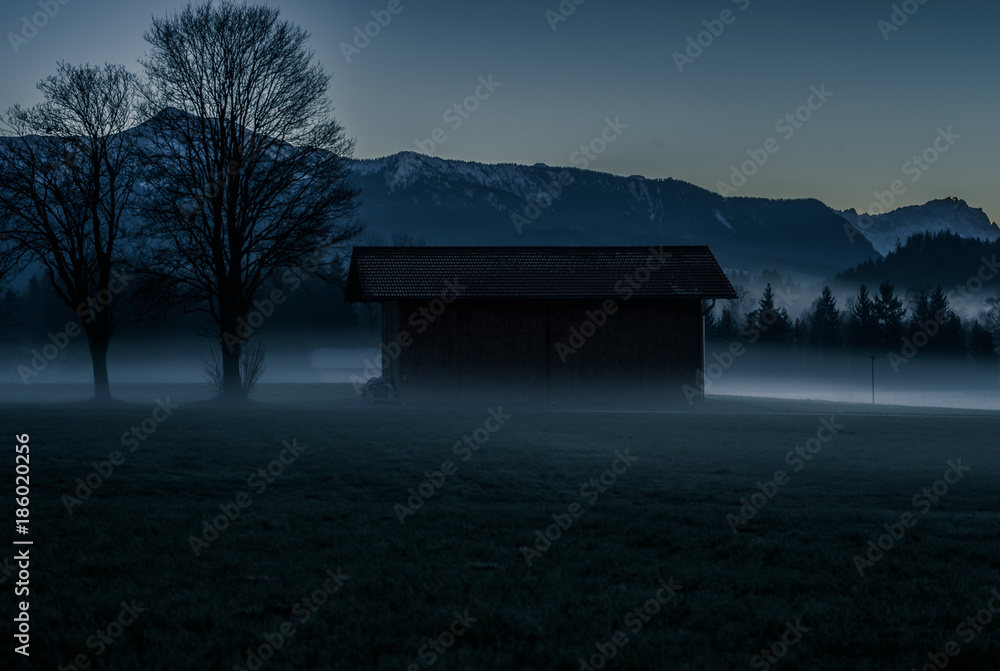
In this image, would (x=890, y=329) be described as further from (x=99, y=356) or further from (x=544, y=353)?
(x=99, y=356)

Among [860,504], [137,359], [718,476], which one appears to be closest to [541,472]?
[718,476]

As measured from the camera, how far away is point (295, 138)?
3350 centimetres

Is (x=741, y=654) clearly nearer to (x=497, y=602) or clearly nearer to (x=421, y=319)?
(x=497, y=602)

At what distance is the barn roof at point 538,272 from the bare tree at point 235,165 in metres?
3.32

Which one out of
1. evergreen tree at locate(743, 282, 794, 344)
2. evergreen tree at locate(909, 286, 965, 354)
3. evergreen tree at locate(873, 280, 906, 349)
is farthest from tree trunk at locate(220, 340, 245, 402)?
evergreen tree at locate(909, 286, 965, 354)

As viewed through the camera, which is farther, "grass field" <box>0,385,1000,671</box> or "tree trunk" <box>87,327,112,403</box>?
"tree trunk" <box>87,327,112,403</box>

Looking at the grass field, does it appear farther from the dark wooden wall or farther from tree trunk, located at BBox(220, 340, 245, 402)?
the dark wooden wall

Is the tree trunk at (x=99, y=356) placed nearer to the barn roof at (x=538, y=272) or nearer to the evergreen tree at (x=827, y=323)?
the barn roof at (x=538, y=272)

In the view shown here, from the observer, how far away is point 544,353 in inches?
1423

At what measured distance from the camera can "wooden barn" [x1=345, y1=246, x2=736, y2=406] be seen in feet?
117

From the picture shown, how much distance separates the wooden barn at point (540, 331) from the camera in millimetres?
35750

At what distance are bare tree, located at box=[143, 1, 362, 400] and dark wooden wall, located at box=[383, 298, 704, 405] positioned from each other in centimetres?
561

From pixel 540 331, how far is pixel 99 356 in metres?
19.7

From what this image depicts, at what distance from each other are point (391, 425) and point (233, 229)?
1427cm
